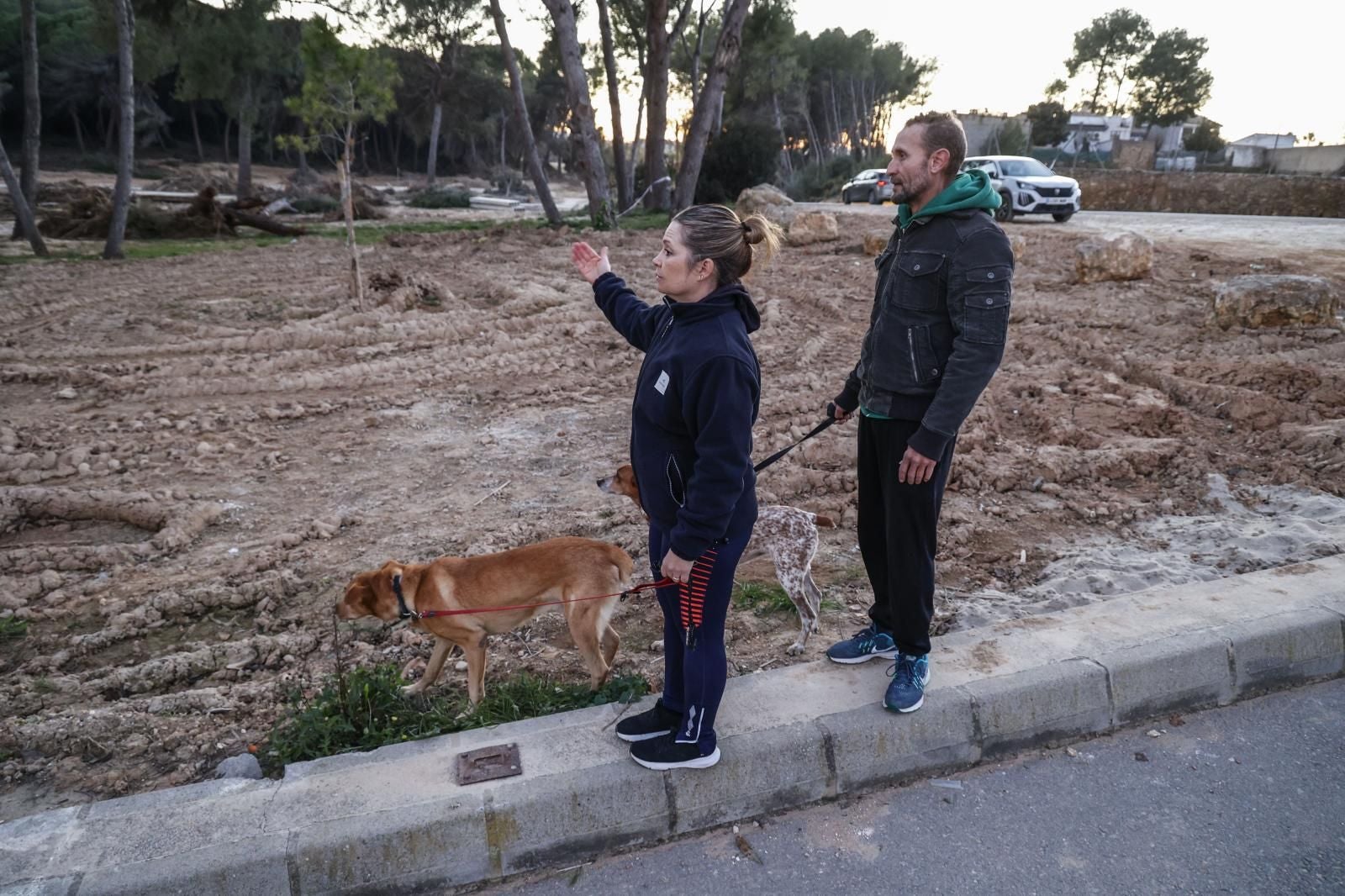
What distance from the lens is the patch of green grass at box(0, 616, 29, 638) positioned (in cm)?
441

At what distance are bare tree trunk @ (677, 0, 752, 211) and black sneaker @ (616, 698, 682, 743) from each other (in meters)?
20.2

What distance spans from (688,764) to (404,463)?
4570mm

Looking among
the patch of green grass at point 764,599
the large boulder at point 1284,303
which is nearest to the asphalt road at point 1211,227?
the large boulder at point 1284,303

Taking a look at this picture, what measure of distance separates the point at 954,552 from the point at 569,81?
1930cm

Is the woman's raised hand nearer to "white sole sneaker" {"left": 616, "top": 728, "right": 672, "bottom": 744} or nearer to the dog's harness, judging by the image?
the dog's harness

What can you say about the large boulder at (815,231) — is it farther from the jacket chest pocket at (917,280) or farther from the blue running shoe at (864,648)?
the jacket chest pocket at (917,280)

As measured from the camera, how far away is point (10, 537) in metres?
5.66

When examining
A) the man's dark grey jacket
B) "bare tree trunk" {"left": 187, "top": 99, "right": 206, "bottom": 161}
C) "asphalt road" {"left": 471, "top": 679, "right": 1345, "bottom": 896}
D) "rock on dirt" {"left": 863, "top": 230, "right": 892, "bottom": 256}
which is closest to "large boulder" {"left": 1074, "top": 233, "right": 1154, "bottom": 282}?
"rock on dirt" {"left": 863, "top": 230, "right": 892, "bottom": 256}

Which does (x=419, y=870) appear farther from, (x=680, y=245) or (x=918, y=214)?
(x=918, y=214)

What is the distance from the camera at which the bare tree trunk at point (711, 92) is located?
20562mm

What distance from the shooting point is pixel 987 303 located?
2879 mm

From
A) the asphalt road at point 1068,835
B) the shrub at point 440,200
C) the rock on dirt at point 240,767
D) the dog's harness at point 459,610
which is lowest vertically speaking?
the rock on dirt at point 240,767

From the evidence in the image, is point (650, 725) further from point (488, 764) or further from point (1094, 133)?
point (1094, 133)

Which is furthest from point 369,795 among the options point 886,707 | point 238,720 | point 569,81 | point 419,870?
point 569,81
